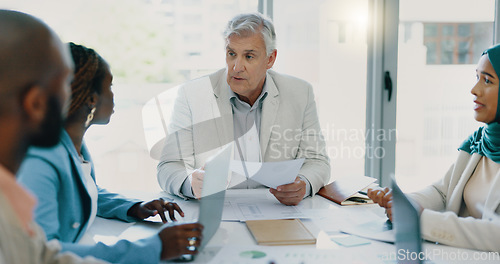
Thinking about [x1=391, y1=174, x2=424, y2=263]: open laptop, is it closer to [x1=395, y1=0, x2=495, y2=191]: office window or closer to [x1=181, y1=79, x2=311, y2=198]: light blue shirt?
[x1=181, y1=79, x2=311, y2=198]: light blue shirt

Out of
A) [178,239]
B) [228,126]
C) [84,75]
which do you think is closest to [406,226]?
[178,239]

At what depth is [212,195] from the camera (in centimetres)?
121

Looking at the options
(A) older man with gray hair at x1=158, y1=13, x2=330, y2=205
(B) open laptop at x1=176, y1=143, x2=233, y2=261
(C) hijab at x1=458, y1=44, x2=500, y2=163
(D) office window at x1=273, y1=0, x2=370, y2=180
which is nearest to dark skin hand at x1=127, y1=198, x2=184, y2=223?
(B) open laptop at x1=176, y1=143, x2=233, y2=261

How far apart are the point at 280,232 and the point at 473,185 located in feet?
2.68

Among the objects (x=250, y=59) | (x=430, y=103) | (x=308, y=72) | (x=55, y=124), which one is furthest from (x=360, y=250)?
(x=430, y=103)

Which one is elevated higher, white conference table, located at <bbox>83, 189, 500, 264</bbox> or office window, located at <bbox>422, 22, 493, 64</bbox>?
office window, located at <bbox>422, 22, 493, 64</bbox>

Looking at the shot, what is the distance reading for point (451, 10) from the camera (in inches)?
131

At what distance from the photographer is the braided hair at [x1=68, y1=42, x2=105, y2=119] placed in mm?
1244

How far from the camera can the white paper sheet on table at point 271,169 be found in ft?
4.98

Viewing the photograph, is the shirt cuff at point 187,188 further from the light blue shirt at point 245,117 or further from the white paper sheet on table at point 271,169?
the light blue shirt at point 245,117

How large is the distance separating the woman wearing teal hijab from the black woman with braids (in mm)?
712

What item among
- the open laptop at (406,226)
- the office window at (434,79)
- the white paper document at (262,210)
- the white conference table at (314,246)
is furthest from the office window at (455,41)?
the open laptop at (406,226)

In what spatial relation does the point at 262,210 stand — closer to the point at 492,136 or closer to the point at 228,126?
the point at 228,126

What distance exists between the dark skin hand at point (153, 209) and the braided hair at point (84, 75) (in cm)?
41
